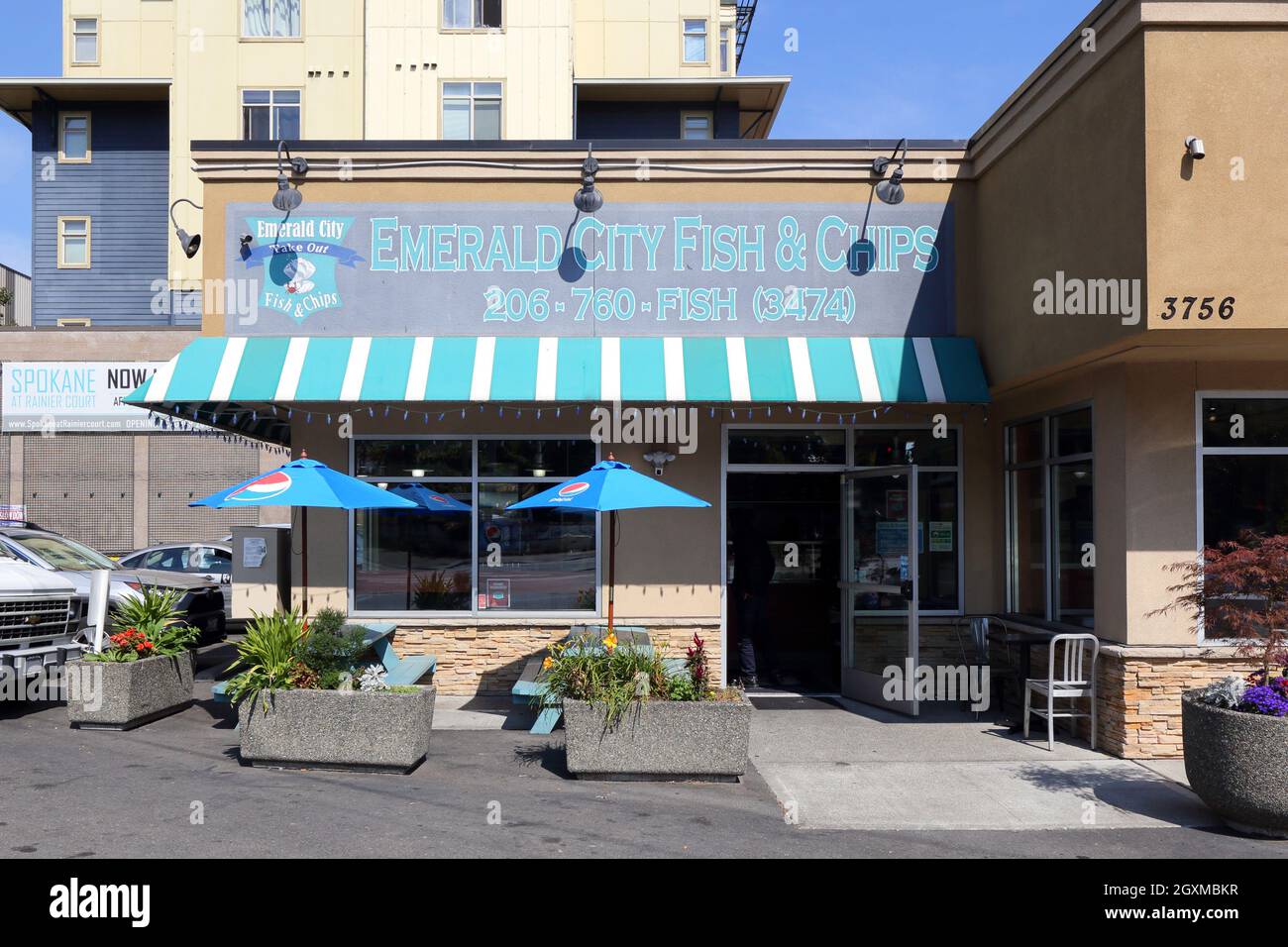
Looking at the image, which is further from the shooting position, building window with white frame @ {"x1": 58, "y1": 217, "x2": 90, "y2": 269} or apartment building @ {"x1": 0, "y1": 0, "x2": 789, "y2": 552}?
building window with white frame @ {"x1": 58, "y1": 217, "x2": 90, "y2": 269}

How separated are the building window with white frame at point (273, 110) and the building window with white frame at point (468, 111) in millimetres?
4400

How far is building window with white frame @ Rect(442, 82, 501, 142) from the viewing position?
78.8ft

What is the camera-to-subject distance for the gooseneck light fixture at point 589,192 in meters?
11.5

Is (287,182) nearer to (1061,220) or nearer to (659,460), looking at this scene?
(659,460)

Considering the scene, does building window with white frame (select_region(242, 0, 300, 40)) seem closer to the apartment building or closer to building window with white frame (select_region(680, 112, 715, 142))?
the apartment building

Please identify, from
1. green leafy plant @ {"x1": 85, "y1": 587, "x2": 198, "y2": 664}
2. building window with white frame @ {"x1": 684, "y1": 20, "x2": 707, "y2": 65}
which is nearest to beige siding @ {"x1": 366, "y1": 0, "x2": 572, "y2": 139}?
building window with white frame @ {"x1": 684, "y1": 20, "x2": 707, "y2": 65}

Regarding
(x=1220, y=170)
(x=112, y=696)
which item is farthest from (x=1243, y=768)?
(x=112, y=696)

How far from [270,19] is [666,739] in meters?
24.5

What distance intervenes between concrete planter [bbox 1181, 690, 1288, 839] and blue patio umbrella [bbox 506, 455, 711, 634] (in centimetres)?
463

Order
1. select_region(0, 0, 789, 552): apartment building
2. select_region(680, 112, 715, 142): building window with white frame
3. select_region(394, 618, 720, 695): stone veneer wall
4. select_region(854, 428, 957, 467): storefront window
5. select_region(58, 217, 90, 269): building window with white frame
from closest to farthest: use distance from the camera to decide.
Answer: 1. select_region(394, 618, 720, 695): stone veneer wall
2. select_region(854, 428, 957, 467): storefront window
3. select_region(0, 0, 789, 552): apartment building
4. select_region(680, 112, 715, 142): building window with white frame
5. select_region(58, 217, 90, 269): building window with white frame

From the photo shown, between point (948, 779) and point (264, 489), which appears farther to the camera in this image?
point (264, 489)

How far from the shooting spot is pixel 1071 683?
30.5 ft

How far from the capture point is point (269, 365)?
11.2 meters
